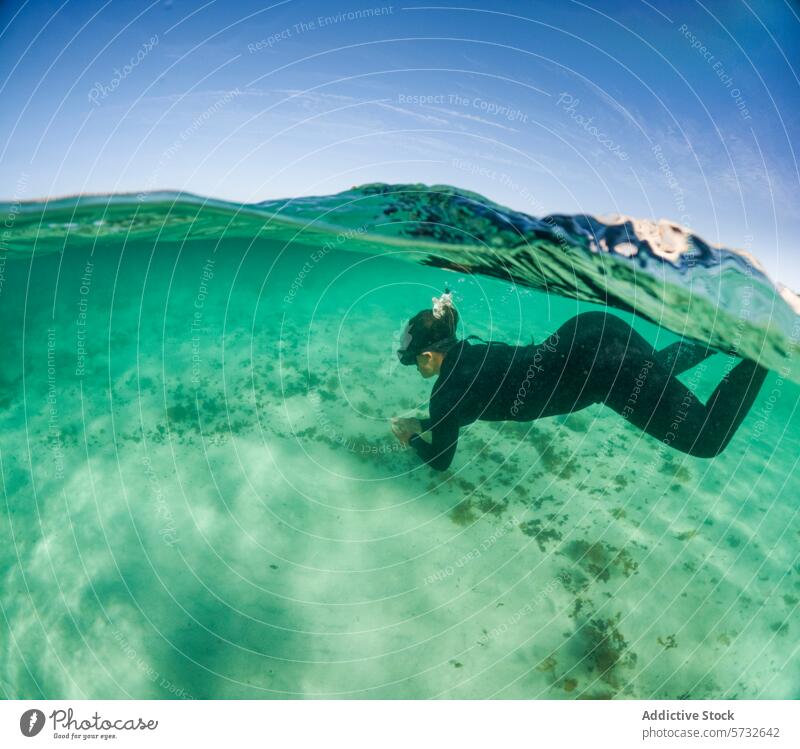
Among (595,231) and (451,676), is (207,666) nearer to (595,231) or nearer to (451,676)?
(451,676)

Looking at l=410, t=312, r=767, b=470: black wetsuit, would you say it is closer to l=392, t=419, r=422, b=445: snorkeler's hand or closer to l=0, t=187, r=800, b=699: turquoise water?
l=392, t=419, r=422, b=445: snorkeler's hand

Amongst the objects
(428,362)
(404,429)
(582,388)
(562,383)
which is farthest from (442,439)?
(582,388)

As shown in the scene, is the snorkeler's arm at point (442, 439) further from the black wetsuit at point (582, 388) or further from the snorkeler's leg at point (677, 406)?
the snorkeler's leg at point (677, 406)

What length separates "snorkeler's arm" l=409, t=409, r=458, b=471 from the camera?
4.47 meters

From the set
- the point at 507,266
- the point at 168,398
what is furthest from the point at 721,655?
the point at 168,398

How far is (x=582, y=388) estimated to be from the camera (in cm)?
519

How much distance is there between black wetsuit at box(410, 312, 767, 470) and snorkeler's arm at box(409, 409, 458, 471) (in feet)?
0.04

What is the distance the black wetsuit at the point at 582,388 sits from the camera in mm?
4656

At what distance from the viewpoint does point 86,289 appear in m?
18.2
